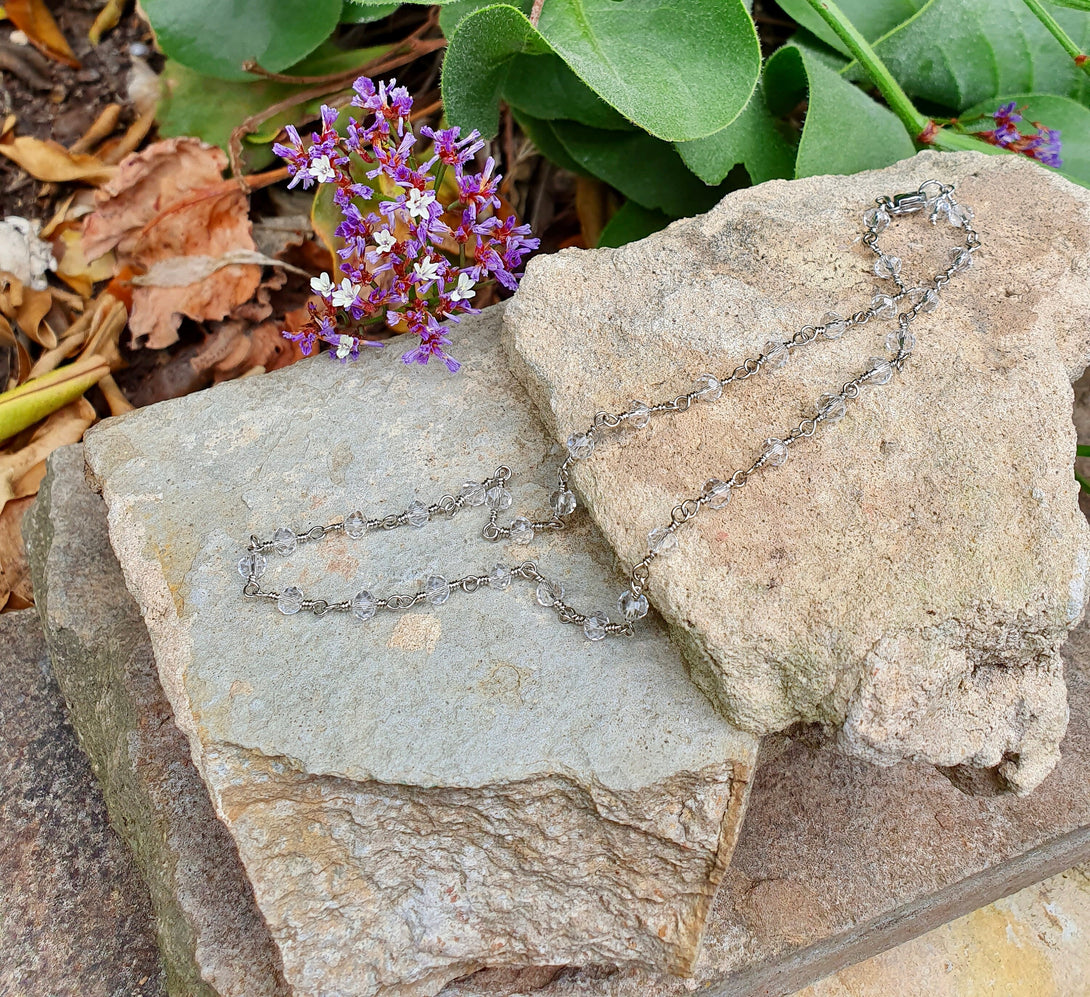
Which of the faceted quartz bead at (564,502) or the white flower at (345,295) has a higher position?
the white flower at (345,295)

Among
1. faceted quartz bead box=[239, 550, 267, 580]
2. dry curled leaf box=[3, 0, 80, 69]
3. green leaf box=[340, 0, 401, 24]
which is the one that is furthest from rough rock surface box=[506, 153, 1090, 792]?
dry curled leaf box=[3, 0, 80, 69]

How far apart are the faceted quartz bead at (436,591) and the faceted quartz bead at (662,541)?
23 centimetres

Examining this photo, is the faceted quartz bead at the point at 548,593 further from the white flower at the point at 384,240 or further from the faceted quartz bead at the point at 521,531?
the white flower at the point at 384,240

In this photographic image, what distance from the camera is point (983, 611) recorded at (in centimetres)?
97

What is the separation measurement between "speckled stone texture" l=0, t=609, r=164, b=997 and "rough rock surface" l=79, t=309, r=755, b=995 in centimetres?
30

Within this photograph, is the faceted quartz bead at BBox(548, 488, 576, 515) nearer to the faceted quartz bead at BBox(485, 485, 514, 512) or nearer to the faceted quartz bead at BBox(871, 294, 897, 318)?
the faceted quartz bead at BBox(485, 485, 514, 512)

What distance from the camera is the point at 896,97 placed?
1.46 meters

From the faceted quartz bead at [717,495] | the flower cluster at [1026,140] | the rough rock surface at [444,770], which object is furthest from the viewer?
the flower cluster at [1026,140]

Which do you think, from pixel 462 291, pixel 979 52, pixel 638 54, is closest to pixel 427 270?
pixel 462 291

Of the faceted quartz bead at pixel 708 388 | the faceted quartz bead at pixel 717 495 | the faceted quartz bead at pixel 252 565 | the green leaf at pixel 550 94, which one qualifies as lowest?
the faceted quartz bead at pixel 252 565

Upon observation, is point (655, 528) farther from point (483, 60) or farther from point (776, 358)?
point (483, 60)

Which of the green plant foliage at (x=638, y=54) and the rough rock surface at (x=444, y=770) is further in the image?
the green plant foliage at (x=638, y=54)

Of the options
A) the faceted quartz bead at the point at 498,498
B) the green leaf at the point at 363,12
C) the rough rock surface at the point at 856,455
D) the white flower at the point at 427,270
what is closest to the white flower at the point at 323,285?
the white flower at the point at 427,270

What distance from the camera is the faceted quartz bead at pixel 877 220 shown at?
126cm
